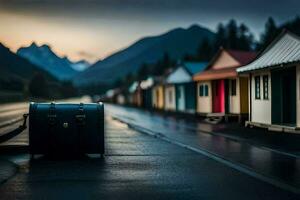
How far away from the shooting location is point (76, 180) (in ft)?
33.6

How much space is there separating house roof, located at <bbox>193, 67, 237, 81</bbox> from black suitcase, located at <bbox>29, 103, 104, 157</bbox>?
17703 millimetres

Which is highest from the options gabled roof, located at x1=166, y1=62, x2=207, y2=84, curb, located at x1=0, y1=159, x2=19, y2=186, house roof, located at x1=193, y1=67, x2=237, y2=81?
gabled roof, located at x1=166, y1=62, x2=207, y2=84

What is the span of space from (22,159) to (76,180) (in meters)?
Answer: 4.01

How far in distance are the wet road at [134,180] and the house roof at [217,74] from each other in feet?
56.6

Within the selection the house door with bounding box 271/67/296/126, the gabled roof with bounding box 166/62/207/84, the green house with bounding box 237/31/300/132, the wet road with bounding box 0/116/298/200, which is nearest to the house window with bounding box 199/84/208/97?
the gabled roof with bounding box 166/62/207/84

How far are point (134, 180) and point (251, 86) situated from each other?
1744 centimetres

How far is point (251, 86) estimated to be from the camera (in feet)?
88.0

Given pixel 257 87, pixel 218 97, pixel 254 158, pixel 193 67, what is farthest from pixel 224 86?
pixel 254 158

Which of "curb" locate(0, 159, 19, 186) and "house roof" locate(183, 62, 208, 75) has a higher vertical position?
"house roof" locate(183, 62, 208, 75)

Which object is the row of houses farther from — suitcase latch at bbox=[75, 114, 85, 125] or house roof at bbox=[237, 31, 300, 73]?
suitcase latch at bbox=[75, 114, 85, 125]

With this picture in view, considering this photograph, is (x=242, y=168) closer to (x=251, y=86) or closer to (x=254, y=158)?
(x=254, y=158)

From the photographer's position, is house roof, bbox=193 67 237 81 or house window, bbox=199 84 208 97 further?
house window, bbox=199 84 208 97

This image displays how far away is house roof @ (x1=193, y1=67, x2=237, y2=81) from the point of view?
31388mm

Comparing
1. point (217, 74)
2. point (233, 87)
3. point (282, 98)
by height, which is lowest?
point (282, 98)
